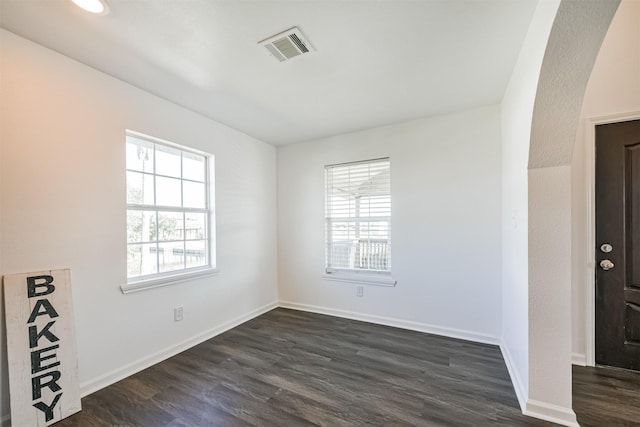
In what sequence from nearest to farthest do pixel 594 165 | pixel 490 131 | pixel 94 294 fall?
pixel 94 294 → pixel 594 165 → pixel 490 131

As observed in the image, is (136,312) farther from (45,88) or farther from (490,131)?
(490,131)

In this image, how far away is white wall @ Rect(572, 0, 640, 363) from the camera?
220 centimetres

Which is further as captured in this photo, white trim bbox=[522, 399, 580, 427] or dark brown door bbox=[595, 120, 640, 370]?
dark brown door bbox=[595, 120, 640, 370]

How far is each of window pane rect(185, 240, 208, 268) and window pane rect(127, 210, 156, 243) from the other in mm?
433

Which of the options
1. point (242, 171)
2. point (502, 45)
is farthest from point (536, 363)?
point (242, 171)

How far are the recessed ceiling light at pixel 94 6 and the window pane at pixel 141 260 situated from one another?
1.73 meters

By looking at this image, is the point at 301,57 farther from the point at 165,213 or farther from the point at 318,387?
the point at 318,387

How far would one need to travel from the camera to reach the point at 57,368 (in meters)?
1.82

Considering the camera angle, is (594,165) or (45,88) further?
(594,165)

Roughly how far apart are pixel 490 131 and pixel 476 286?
167 cm

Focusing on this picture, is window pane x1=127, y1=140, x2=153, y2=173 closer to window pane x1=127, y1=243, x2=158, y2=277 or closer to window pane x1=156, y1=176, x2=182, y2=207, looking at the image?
window pane x1=156, y1=176, x2=182, y2=207

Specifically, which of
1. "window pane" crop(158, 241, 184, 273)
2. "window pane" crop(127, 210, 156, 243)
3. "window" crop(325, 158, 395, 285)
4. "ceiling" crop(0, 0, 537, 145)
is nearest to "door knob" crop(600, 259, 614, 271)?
"ceiling" crop(0, 0, 537, 145)

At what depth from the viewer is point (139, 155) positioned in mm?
2502

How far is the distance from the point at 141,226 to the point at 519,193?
3.22 metres
